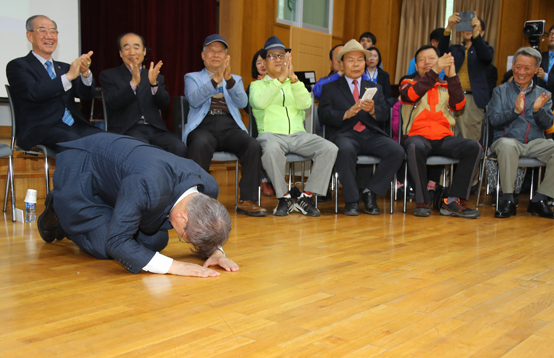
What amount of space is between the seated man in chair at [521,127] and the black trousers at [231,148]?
5.79 ft

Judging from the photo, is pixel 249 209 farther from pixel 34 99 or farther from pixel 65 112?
pixel 34 99

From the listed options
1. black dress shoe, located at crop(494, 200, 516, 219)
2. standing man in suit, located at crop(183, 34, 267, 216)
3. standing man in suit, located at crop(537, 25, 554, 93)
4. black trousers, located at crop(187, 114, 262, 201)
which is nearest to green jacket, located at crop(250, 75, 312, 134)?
standing man in suit, located at crop(183, 34, 267, 216)

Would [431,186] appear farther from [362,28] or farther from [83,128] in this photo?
[362,28]

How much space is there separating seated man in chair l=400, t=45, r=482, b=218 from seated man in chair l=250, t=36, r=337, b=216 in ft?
2.18

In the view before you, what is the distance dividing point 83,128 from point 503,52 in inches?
233

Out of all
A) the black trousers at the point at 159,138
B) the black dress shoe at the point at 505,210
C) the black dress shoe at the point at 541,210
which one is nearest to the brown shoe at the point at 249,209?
the black trousers at the point at 159,138

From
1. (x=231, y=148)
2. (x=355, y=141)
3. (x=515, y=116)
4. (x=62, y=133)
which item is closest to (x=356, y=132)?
(x=355, y=141)

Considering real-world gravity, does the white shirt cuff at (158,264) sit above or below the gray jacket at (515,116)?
below

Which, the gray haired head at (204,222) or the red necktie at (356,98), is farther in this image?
the red necktie at (356,98)

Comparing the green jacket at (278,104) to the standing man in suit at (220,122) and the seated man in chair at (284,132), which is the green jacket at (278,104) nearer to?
the seated man in chair at (284,132)

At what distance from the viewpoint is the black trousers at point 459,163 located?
3811mm

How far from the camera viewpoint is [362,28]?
817 centimetres

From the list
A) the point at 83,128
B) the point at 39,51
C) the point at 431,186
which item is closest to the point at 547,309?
the point at 431,186

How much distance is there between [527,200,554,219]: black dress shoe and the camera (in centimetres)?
384
